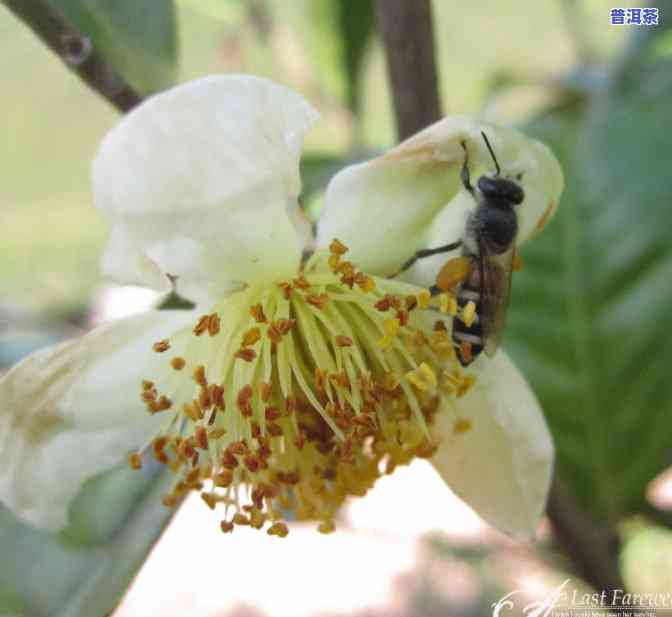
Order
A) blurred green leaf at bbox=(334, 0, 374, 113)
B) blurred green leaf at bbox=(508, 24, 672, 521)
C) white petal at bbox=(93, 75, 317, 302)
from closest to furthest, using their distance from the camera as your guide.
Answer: white petal at bbox=(93, 75, 317, 302) < blurred green leaf at bbox=(508, 24, 672, 521) < blurred green leaf at bbox=(334, 0, 374, 113)

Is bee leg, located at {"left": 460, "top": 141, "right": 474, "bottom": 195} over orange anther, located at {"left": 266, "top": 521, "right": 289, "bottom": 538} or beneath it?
over

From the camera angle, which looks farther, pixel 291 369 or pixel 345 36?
pixel 345 36

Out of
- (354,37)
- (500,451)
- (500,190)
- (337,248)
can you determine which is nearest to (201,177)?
(337,248)

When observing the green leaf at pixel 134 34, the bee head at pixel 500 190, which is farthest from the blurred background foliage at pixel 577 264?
the bee head at pixel 500 190

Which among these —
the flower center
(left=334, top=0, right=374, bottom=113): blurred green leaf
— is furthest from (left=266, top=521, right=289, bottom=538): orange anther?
(left=334, top=0, right=374, bottom=113): blurred green leaf

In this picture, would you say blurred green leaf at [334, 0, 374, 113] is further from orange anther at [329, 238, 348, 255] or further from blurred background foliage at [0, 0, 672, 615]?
orange anther at [329, 238, 348, 255]

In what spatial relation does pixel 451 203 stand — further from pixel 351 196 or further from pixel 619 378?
pixel 619 378

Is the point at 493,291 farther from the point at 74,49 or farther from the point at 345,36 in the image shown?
the point at 345,36

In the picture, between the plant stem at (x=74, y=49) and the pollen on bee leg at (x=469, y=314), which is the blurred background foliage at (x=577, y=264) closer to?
the plant stem at (x=74, y=49)
